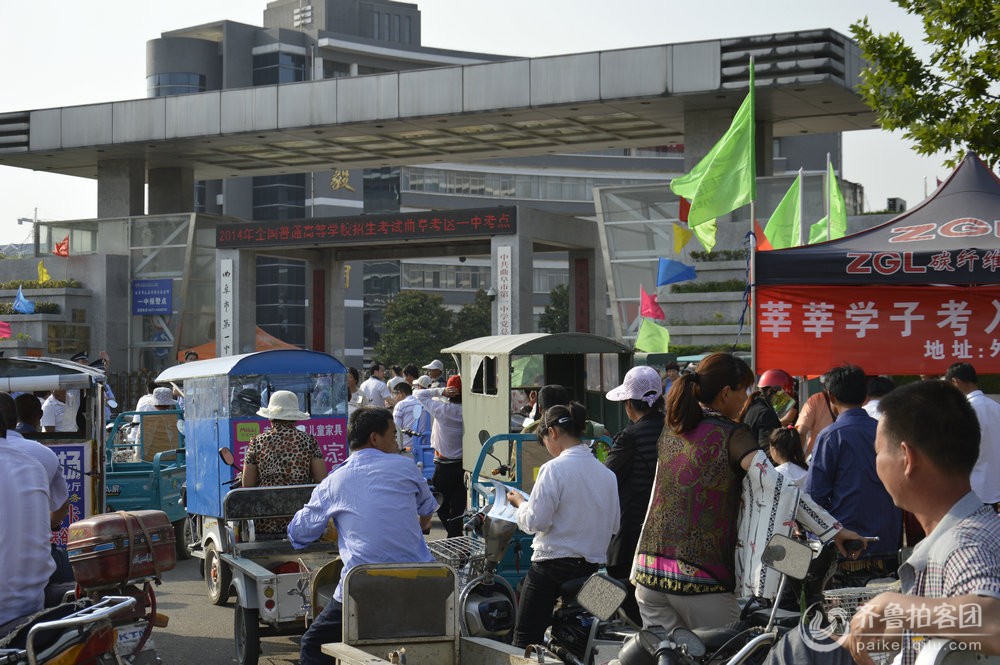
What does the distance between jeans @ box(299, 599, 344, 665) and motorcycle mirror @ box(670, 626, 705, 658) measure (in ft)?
7.67

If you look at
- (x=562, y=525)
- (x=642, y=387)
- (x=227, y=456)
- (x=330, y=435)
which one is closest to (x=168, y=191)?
(x=330, y=435)

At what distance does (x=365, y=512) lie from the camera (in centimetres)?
600

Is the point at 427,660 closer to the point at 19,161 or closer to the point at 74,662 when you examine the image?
the point at 74,662

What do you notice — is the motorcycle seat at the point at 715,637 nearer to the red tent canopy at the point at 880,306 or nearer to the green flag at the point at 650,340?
the red tent canopy at the point at 880,306

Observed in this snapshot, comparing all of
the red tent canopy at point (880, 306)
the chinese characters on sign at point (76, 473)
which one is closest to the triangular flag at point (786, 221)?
the red tent canopy at point (880, 306)

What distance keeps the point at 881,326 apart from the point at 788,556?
5.40m

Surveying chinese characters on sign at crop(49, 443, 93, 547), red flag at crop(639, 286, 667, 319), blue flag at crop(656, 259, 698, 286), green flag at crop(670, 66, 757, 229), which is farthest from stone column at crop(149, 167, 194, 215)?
chinese characters on sign at crop(49, 443, 93, 547)

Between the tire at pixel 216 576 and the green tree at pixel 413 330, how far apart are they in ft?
190

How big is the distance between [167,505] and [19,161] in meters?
29.3

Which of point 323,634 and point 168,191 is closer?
point 323,634

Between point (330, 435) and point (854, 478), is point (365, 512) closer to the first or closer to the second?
point (854, 478)

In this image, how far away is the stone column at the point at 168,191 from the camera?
127 feet

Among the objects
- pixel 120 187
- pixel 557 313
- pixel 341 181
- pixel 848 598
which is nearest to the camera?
pixel 848 598

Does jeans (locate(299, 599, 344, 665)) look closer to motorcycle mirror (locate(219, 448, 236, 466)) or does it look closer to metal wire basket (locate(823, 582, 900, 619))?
metal wire basket (locate(823, 582, 900, 619))
